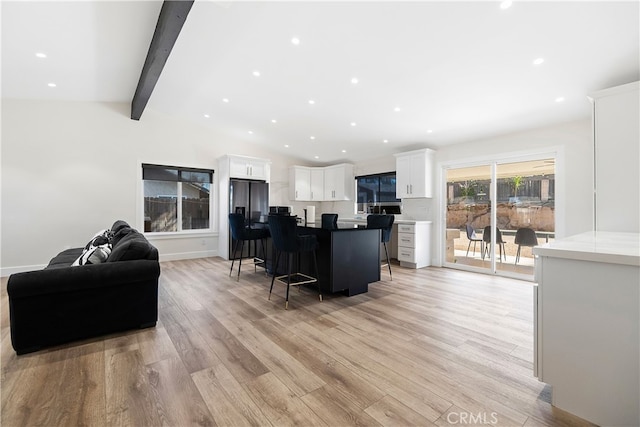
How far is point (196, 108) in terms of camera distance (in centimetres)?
530

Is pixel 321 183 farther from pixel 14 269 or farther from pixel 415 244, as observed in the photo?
pixel 14 269

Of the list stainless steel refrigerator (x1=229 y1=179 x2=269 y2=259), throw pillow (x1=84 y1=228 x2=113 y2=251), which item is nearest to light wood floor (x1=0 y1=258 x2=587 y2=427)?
throw pillow (x1=84 y1=228 x2=113 y2=251)

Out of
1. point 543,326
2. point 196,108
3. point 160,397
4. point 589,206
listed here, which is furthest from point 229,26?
point 589,206

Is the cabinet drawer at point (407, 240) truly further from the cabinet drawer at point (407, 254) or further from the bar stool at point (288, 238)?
the bar stool at point (288, 238)

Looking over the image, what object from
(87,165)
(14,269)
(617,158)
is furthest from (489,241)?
(14,269)

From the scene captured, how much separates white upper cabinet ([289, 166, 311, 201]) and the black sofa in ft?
15.8

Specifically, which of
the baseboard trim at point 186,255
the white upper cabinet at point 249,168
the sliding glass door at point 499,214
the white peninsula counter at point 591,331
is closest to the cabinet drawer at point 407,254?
the sliding glass door at point 499,214

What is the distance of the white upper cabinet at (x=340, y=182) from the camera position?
714 centimetres

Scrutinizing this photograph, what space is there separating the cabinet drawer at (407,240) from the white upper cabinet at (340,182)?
2.12 metres

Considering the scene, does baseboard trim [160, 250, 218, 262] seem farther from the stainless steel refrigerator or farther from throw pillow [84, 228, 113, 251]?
throw pillow [84, 228, 113, 251]

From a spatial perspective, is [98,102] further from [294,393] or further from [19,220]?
[294,393]

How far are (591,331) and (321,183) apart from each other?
6.54m

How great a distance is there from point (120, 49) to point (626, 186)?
5.75 meters

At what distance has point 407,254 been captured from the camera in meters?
5.42
